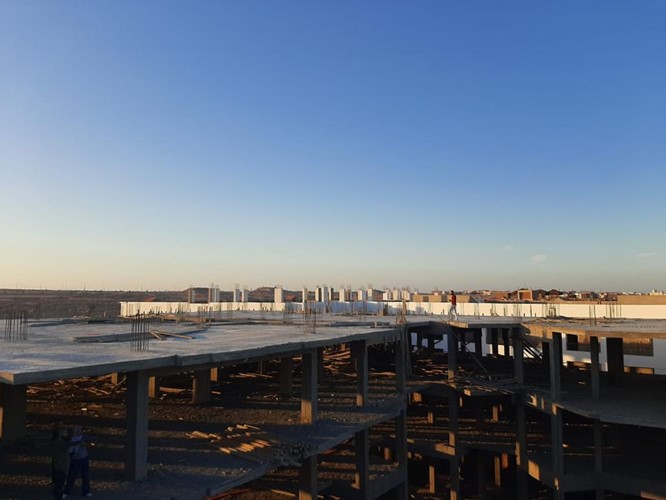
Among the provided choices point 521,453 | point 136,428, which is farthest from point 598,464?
point 136,428

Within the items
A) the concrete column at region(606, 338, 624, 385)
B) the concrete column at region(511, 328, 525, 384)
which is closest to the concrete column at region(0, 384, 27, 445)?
the concrete column at region(511, 328, 525, 384)

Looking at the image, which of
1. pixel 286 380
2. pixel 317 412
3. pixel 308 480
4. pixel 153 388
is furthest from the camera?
pixel 153 388

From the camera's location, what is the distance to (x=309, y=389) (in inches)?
609

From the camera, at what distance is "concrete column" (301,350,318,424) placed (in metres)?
15.4

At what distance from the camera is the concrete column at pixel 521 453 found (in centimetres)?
2227

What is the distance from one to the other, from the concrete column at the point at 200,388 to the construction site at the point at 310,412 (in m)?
0.07

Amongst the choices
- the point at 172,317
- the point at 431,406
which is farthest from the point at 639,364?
the point at 172,317

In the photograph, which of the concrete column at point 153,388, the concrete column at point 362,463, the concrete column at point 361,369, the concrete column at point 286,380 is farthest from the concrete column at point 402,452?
the concrete column at point 153,388

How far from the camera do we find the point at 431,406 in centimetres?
2817

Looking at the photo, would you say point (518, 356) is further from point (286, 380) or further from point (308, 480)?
point (308, 480)

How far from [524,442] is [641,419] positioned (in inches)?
260

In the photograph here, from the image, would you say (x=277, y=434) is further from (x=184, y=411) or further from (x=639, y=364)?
(x=639, y=364)

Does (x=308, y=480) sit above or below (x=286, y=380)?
below

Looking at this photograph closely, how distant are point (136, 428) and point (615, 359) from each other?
23577 mm
